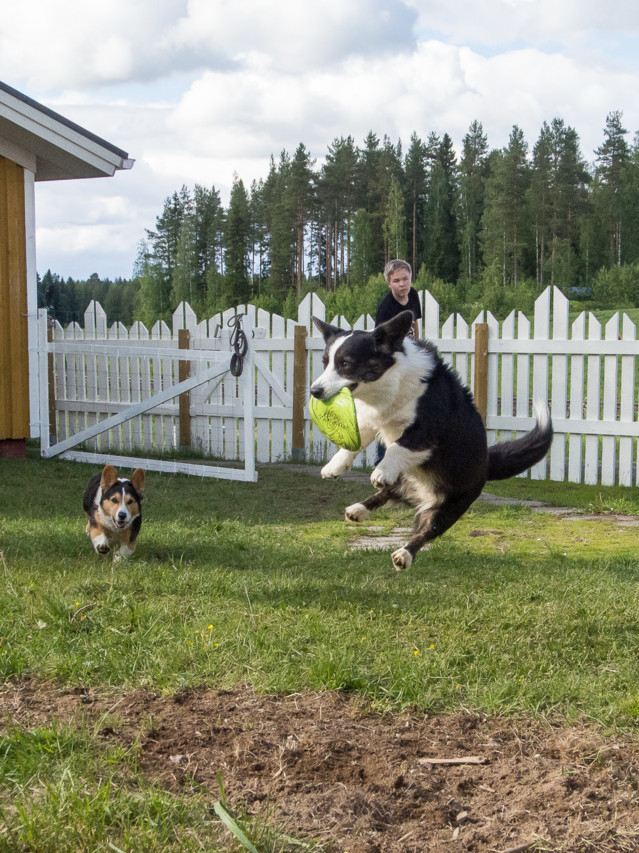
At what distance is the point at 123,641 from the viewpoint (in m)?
3.63

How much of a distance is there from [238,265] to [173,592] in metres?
62.1

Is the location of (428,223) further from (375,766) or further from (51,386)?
(375,766)

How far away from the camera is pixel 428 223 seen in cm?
6212

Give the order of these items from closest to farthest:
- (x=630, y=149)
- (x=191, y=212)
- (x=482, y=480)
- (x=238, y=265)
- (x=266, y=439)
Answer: (x=482, y=480) → (x=266, y=439) → (x=630, y=149) → (x=238, y=265) → (x=191, y=212)

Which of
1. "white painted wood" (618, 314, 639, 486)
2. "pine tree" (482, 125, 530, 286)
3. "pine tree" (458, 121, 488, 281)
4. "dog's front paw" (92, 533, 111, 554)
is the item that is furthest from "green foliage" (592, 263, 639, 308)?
"dog's front paw" (92, 533, 111, 554)

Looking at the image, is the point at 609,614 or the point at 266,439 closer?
the point at 609,614

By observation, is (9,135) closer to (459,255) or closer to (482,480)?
(482,480)

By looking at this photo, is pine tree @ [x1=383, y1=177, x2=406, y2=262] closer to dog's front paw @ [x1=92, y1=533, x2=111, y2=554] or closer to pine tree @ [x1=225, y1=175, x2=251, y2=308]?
pine tree @ [x1=225, y1=175, x2=251, y2=308]

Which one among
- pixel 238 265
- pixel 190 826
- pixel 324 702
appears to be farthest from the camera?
pixel 238 265

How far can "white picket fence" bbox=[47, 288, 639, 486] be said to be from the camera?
847 cm

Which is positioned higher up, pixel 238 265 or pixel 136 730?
pixel 238 265

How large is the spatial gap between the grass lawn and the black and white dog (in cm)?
53

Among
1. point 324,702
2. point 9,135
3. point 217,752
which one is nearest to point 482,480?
point 324,702

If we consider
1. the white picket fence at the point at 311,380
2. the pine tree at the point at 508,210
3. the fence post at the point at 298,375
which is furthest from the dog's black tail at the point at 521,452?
the pine tree at the point at 508,210
